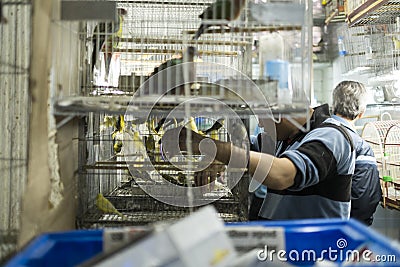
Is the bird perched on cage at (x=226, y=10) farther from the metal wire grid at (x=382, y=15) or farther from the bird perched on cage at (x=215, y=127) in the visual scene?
the metal wire grid at (x=382, y=15)

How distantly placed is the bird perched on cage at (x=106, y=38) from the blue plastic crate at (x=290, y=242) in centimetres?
75

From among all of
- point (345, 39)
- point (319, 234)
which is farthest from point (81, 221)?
point (345, 39)

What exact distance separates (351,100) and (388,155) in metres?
1.17

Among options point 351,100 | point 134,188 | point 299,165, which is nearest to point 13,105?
point 134,188

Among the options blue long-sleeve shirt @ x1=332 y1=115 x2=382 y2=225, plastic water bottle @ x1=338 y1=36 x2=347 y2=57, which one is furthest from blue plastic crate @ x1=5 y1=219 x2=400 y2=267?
plastic water bottle @ x1=338 y1=36 x2=347 y2=57

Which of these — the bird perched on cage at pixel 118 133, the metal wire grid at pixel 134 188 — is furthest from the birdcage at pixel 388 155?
the bird perched on cage at pixel 118 133

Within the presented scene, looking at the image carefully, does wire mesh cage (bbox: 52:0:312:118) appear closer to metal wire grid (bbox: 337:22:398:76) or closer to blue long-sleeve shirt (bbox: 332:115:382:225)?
blue long-sleeve shirt (bbox: 332:115:382:225)

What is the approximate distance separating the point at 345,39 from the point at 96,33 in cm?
311

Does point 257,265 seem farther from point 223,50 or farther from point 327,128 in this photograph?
point 223,50

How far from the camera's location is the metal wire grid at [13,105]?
1.33 metres

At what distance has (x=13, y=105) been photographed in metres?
1.37

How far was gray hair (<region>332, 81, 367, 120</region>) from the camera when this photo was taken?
2393 millimetres

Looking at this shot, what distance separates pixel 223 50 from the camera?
2.02 m

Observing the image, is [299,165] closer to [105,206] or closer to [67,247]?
[105,206]
